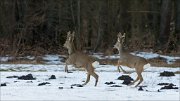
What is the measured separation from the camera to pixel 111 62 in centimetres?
2711

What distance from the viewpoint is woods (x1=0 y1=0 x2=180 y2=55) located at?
3335 cm

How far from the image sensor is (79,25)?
116ft

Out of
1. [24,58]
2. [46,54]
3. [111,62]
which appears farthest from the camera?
[46,54]

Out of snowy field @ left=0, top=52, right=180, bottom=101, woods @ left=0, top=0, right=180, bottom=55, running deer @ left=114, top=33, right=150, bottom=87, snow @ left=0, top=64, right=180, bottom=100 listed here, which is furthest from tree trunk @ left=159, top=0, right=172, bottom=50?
running deer @ left=114, top=33, right=150, bottom=87

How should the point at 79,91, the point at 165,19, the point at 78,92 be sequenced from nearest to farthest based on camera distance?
the point at 78,92
the point at 79,91
the point at 165,19

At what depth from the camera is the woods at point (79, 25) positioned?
3335cm

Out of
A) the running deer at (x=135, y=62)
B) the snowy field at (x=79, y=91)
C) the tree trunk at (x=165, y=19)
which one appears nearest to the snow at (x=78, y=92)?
the snowy field at (x=79, y=91)

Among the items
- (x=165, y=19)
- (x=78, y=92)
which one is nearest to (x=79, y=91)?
(x=78, y=92)

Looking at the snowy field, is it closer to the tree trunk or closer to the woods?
the woods

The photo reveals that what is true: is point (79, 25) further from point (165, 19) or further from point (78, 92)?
point (78, 92)

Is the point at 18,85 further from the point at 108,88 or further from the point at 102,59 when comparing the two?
the point at 102,59

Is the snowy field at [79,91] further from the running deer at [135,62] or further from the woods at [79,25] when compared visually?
the woods at [79,25]

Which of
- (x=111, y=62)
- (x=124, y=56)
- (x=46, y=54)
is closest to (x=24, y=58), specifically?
(x=46, y=54)

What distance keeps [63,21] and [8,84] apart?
22.0 m
